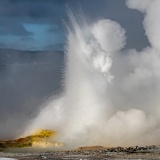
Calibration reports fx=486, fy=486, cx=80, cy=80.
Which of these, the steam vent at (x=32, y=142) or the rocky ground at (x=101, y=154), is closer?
the rocky ground at (x=101, y=154)

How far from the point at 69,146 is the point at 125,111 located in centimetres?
727

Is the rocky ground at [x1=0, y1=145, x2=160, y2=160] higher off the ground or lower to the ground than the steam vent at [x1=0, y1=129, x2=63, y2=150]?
lower

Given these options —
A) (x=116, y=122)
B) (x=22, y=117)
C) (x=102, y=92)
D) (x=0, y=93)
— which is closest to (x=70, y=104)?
(x=102, y=92)

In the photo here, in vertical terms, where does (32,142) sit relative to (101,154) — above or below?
above

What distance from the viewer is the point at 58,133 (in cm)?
3734

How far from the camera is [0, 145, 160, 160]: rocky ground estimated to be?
86.1 ft

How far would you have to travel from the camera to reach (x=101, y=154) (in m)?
27.8

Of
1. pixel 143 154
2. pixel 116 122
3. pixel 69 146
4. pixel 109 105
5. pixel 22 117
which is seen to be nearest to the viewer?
pixel 143 154

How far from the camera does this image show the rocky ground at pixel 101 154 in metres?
26.3

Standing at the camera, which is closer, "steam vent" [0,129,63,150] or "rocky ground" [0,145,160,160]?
"rocky ground" [0,145,160,160]

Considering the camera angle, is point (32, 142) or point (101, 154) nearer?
point (101, 154)

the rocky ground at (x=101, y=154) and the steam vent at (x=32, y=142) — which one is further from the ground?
the steam vent at (x=32, y=142)

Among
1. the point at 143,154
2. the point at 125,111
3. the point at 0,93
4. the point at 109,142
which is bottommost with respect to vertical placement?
the point at 143,154

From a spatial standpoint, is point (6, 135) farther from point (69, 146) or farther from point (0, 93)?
point (0, 93)
